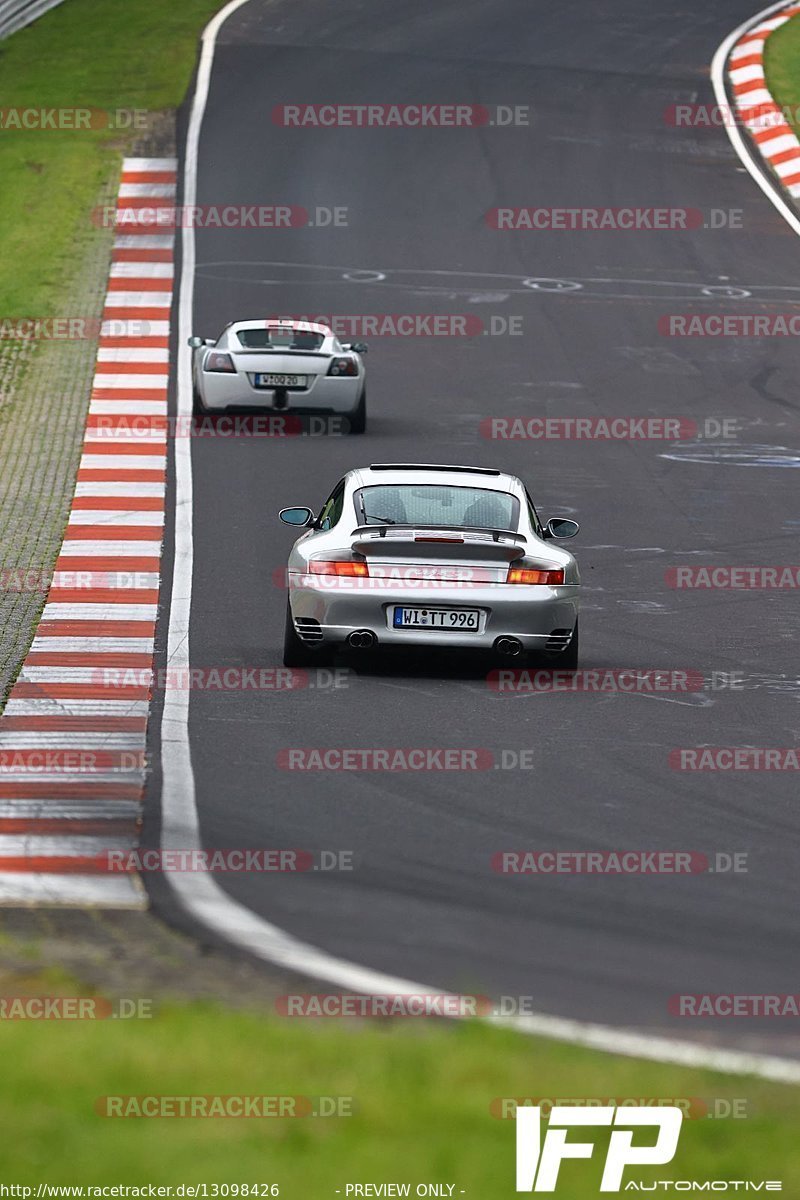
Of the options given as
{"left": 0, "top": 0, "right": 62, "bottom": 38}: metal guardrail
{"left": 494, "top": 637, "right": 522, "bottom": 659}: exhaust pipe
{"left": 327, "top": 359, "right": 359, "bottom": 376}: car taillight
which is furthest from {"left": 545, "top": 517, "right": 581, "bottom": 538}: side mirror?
{"left": 0, "top": 0, "right": 62, "bottom": 38}: metal guardrail

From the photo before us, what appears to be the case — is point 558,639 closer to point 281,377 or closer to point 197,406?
point 281,377

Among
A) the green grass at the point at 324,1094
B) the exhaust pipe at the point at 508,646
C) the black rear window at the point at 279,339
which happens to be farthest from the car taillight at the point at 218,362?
the green grass at the point at 324,1094

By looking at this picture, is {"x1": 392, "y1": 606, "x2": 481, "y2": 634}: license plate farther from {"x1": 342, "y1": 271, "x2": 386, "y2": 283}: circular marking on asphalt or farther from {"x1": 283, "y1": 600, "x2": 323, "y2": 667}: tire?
{"x1": 342, "y1": 271, "x2": 386, "y2": 283}: circular marking on asphalt

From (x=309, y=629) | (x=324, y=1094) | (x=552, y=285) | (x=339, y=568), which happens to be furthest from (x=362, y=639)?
(x=552, y=285)

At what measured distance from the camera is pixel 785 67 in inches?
1591

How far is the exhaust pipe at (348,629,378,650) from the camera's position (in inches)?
530

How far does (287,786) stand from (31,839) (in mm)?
1529

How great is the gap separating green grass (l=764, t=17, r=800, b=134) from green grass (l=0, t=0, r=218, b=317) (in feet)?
35.6

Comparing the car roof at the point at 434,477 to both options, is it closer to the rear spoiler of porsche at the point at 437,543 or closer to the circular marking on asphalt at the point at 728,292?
the rear spoiler of porsche at the point at 437,543

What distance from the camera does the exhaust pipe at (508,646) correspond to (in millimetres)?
13547

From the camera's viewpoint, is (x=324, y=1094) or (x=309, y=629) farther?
(x=309, y=629)

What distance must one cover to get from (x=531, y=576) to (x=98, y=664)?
2.96 m

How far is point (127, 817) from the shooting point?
33.3 feet

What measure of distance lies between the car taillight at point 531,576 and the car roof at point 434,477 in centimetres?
101
